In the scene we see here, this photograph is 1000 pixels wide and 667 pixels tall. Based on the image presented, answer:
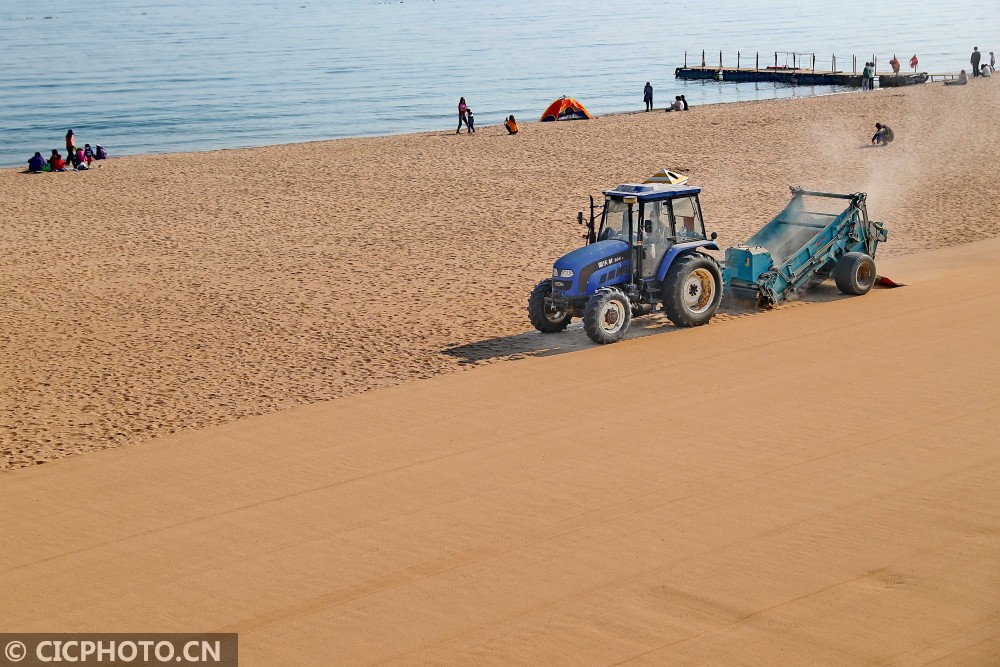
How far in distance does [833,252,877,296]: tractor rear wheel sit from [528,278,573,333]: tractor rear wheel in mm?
4708

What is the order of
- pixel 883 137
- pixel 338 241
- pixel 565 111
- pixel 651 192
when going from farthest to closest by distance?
1. pixel 565 111
2. pixel 883 137
3. pixel 338 241
4. pixel 651 192

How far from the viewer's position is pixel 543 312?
16922 millimetres

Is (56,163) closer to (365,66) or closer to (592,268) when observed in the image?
(592,268)

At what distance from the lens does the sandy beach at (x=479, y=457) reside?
895 cm

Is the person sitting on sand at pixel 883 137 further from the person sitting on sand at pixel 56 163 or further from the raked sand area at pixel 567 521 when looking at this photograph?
the person sitting on sand at pixel 56 163

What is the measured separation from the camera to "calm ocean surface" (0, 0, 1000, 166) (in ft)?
194

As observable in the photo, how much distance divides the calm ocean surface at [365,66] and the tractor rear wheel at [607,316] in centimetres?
3697

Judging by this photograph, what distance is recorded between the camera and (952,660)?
808cm

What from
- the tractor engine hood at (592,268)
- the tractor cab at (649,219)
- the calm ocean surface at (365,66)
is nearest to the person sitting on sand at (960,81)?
the calm ocean surface at (365,66)

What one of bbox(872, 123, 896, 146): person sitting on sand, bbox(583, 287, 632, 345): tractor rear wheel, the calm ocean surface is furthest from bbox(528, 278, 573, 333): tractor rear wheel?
the calm ocean surface

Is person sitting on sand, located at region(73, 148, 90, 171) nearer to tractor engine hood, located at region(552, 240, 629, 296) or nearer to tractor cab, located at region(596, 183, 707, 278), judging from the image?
tractor cab, located at region(596, 183, 707, 278)

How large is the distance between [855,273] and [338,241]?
1101 centimetres

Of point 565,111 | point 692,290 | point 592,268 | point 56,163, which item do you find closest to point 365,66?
point 565,111

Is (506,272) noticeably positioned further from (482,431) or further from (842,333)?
(482,431)
